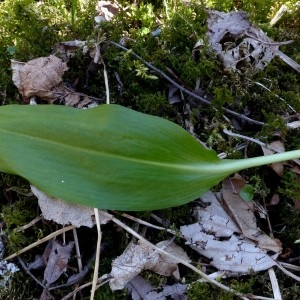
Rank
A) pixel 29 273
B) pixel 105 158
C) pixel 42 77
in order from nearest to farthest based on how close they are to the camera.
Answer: pixel 105 158, pixel 29 273, pixel 42 77

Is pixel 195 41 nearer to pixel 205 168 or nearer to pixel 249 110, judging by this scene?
pixel 249 110

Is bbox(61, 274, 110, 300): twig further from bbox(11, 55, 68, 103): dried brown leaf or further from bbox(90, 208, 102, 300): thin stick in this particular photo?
bbox(11, 55, 68, 103): dried brown leaf

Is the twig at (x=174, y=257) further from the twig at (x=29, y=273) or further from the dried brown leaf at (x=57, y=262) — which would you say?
the twig at (x=29, y=273)

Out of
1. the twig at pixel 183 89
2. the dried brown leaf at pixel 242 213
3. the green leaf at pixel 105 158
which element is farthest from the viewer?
the twig at pixel 183 89

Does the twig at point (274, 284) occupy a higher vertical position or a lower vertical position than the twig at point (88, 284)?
higher

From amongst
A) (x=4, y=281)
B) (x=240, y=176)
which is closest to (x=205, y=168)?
(x=240, y=176)

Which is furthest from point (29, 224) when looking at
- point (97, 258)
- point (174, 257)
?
point (174, 257)

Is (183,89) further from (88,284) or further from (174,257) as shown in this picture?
(88,284)

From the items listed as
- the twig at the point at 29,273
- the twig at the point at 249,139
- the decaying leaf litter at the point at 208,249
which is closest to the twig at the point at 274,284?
the decaying leaf litter at the point at 208,249
